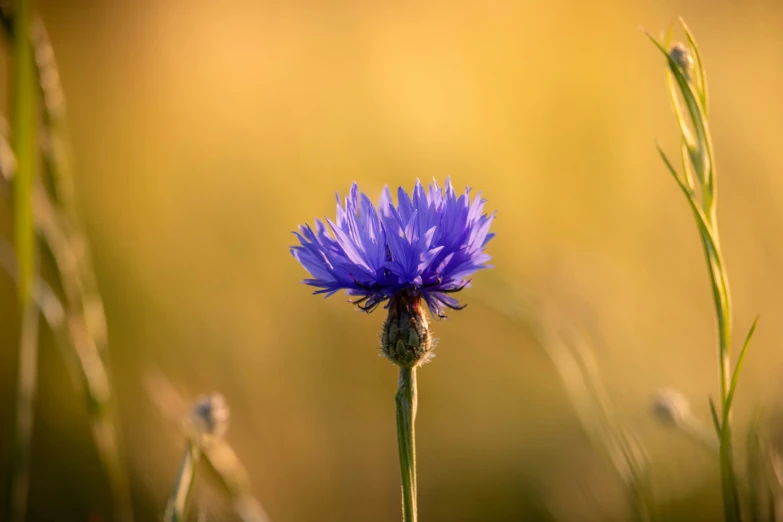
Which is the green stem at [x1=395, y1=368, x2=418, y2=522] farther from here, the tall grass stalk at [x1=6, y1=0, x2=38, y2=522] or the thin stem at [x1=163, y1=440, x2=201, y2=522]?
the tall grass stalk at [x1=6, y1=0, x2=38, y2=522]

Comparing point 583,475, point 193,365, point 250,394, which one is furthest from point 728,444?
point 193,365

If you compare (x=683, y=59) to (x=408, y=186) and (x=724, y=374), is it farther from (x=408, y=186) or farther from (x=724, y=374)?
(x=408, y=186)

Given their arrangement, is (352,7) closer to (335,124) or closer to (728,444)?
(335,124)

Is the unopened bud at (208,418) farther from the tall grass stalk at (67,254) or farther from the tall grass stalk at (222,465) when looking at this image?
the tall grass stalk at (67,254)

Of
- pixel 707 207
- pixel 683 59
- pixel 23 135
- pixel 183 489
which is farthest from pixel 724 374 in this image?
pixel 23 135

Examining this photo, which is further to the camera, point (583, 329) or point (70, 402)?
point (70, 402)
